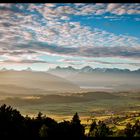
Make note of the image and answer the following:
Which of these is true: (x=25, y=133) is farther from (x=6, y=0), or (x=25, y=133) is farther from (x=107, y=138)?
(x=6, y=0)

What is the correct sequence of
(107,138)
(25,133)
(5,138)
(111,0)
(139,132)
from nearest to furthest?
1. (111,0)
2. (107,138)
3. (5,138)
4. (25,133)
5. (139,132)

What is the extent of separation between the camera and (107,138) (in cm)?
266

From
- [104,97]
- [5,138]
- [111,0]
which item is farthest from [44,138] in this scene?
[104,97]

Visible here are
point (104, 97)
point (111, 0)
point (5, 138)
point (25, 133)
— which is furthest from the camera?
point (104, 97)

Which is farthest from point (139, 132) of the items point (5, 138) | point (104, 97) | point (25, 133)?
point (104, 97)

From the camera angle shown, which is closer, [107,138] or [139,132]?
[107,138]

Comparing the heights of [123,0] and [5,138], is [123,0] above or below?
above

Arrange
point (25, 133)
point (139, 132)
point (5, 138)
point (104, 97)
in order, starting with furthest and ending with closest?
point (104, 97) → point (139, 132) → point (25, 133) → point (5, 138)

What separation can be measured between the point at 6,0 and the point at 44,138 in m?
1.38

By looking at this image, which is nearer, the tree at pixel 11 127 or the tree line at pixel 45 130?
the tree line at pixel 45 130

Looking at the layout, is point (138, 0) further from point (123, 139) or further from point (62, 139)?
point (62, 139)

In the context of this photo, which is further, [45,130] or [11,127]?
[11,127]

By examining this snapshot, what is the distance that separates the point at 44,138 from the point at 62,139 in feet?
0.73

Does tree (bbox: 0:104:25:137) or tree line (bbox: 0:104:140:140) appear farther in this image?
tree (bbox: 0:104:25:137)
